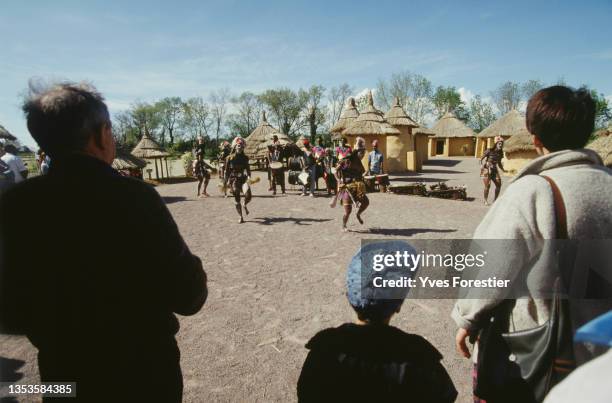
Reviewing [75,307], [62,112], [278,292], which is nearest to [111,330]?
[75,307]

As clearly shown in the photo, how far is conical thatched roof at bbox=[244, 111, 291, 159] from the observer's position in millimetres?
25009

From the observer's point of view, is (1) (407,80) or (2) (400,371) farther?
(1) (407,80)

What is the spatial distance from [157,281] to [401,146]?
21.8 metres

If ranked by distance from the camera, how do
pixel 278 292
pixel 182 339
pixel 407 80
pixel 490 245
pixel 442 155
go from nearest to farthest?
pixel 490 245 → pixel 182 339 → pixel 278 292 → pixel 442 155 → pixel 407 80

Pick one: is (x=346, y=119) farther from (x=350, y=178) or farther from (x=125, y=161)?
(x=350, y=178)

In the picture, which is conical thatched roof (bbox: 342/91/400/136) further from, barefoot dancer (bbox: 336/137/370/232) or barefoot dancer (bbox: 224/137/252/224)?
barefoot dancer (bbox: 336/137/370/232)

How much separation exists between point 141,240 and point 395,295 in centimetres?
112

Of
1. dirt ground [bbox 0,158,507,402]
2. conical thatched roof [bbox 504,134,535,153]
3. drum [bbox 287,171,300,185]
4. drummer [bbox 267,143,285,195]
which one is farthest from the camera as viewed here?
conical thatched roof [bbox 504,134,535,153]

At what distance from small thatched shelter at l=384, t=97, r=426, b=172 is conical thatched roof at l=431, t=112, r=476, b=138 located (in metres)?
19.2

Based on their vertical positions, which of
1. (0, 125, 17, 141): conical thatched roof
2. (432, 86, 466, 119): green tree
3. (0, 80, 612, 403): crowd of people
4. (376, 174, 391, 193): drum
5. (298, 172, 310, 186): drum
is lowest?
(376, 174, 391, 193): drum

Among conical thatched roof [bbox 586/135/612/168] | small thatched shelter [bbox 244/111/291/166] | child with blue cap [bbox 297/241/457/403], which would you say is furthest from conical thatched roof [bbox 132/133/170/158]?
child with blue cap [bbox 297/241/457/403]

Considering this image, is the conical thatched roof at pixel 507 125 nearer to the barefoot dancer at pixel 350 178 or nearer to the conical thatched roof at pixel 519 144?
the conical thatched roof at pixel 519 144

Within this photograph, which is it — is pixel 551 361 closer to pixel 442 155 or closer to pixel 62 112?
pixel 62 112

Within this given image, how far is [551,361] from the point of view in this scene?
1.42m
